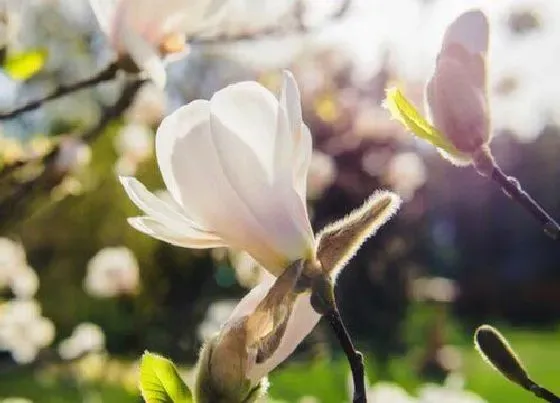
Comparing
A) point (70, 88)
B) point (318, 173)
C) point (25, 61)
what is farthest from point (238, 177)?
point (318, 173)

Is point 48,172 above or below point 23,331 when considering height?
above

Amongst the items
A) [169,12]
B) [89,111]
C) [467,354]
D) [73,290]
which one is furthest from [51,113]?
[169,12]

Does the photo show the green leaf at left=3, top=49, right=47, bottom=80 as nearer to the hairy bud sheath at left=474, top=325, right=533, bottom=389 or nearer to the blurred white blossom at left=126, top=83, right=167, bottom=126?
the hairy bud sheath at left=474, top=325, right=533, bottom=389

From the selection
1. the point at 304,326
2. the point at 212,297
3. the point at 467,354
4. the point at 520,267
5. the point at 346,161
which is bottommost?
the point at 520,267

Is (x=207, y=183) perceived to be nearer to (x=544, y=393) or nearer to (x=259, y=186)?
(x=259, y=186)

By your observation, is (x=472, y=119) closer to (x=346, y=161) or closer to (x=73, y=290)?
(x=346, y=161)
